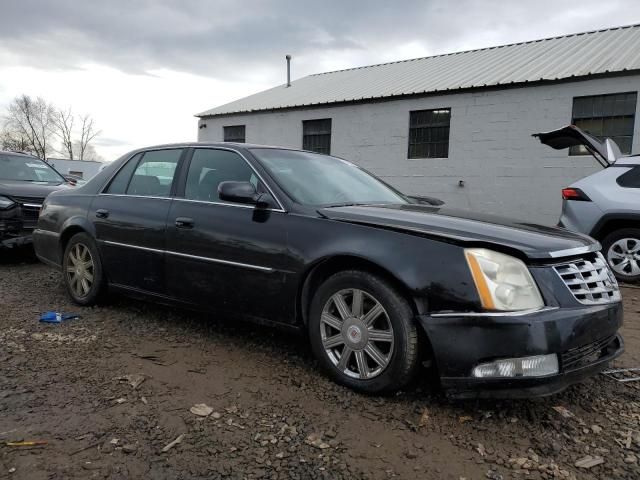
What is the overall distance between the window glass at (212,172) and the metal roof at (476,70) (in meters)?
10.2

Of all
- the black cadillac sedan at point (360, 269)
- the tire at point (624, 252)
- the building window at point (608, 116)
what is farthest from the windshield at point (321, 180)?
the building window at point (608, 116)

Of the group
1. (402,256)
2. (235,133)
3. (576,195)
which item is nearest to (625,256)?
(576,195)

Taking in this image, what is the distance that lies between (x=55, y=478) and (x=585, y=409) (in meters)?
2.67

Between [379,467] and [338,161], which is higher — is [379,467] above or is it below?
below

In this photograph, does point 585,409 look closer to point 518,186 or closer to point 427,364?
point 427,364

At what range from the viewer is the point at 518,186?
1217 centimetres

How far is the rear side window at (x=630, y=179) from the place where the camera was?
623 centimetres

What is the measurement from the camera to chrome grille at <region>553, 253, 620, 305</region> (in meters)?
2.59

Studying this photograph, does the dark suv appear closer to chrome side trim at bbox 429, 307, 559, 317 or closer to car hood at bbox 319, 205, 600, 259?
car hood at bbox 319, 205, 600, 259

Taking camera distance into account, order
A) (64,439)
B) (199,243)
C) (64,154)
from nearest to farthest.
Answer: (64,439), (199,243), (64,154)

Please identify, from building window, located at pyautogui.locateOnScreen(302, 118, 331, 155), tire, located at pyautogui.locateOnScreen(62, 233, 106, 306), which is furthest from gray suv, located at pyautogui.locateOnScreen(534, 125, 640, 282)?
building window, located at pyautogui.locateOnScreen(302, 118, 331, 155)

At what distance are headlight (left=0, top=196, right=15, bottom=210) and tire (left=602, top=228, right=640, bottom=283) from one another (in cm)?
768

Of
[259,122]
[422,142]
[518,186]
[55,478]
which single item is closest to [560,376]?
[55,478]

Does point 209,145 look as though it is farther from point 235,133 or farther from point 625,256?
point 235,133
